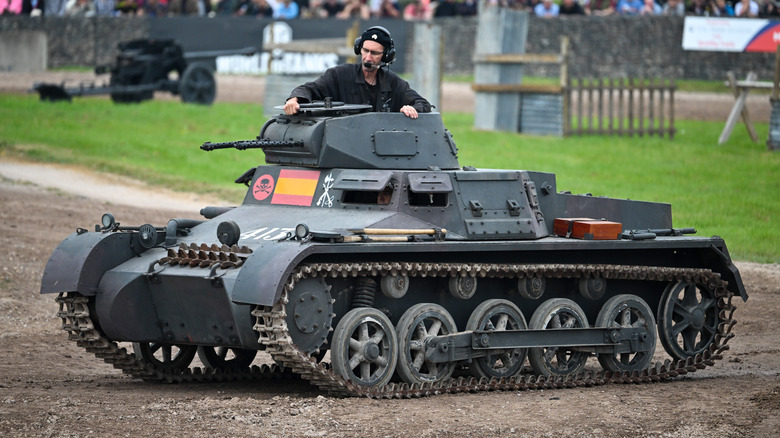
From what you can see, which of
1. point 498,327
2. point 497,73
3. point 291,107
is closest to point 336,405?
point 498,327

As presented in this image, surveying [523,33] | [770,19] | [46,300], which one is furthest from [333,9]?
[46,300]

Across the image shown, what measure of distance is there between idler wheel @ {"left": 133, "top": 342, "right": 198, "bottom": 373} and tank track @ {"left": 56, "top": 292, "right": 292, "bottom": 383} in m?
0.07

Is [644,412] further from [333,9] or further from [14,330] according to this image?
[333,9]

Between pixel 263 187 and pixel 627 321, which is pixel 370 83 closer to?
pixel 263 187

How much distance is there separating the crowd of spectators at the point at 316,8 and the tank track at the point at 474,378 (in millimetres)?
27676

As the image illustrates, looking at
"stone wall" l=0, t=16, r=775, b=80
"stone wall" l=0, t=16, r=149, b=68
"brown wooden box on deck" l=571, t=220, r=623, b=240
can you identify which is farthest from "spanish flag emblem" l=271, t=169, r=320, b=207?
"stone wall" l=0, t=16, r=149, b=68

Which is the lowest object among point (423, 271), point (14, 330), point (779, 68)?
point (14, 330)

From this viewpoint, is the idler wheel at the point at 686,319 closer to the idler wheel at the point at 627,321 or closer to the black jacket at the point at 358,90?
the idler wheel at the point at 627,321

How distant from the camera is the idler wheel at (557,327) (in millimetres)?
13000

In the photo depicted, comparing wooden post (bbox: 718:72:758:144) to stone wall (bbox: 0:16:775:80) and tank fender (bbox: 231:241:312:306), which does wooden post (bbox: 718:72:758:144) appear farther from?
tank fender (bbox: 231:241:312:306)

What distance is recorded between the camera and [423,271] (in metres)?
11.9

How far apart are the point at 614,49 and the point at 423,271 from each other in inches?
1237

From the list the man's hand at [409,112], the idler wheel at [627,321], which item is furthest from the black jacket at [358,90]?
the idler wheel at [627,321]

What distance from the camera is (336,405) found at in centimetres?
1102
